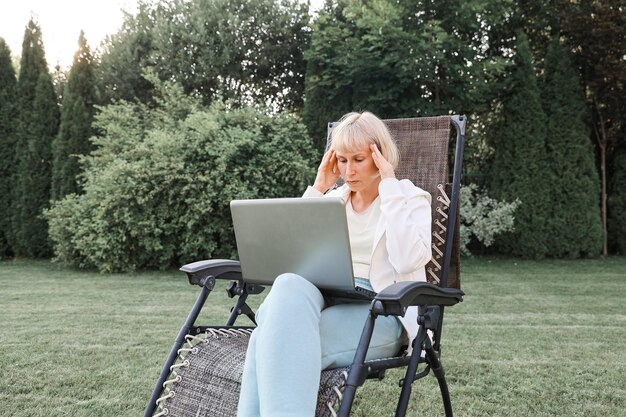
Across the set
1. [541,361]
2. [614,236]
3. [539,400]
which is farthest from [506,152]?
[539,400]

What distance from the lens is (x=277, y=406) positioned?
4.96ft

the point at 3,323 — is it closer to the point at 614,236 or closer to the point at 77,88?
the point at 77,88

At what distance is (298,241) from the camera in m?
1.83

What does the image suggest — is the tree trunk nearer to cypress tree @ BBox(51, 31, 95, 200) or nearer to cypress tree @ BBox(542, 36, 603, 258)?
cypress tree @ BBox(542, 36, 603, 258)

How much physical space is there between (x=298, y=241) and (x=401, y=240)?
0.37 metres

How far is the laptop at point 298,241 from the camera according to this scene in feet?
5.70

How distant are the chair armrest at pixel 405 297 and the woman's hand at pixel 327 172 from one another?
747 mm

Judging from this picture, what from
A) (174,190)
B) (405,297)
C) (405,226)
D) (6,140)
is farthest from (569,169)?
(6,140)

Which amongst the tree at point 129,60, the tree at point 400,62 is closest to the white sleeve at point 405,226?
the tree at point 400,62

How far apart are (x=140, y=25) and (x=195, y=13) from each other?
1250mm

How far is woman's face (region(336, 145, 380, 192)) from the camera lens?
7.16ft

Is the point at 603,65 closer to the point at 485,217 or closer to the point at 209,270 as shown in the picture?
the point at 485,217

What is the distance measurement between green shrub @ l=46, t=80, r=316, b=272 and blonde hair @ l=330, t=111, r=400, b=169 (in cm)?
505

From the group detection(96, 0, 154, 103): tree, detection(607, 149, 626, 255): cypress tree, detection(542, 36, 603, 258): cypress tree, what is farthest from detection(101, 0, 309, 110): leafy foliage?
detection(607, 149, 626, 255): cypress tree
